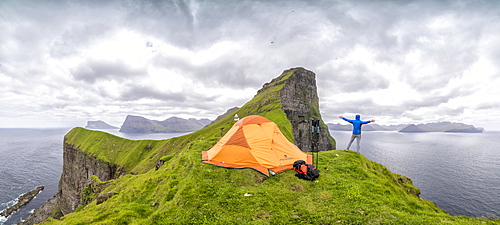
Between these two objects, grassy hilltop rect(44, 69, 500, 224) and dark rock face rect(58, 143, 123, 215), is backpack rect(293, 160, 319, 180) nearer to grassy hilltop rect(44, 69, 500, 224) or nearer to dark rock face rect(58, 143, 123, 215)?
grassy hilltop rect(44, 69, 500, 224)

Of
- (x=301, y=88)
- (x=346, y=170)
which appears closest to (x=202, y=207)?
(x=346, y=170)

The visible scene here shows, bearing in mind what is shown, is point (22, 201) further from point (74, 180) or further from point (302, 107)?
point (302, 107)

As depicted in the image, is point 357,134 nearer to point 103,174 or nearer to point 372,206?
point 372,206

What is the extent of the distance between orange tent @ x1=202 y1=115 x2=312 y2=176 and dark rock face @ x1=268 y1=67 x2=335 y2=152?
72767 mm

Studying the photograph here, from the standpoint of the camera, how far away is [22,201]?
2574 inches

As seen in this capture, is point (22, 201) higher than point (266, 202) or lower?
lower

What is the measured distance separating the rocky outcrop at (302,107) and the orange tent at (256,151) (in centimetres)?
7277

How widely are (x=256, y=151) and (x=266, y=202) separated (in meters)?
6.05

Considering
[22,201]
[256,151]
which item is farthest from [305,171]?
[22,201]

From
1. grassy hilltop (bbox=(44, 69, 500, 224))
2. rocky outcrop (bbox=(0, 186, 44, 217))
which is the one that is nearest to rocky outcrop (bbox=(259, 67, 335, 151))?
grassy hilltop (bbox=(44, 69, 500, 224))

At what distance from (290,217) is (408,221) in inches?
180

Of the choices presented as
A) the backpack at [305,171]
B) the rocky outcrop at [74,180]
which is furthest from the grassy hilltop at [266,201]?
the rocky outcrop at [74,180]

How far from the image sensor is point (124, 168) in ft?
211

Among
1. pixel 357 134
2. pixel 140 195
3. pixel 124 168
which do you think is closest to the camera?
pixel 140 195
